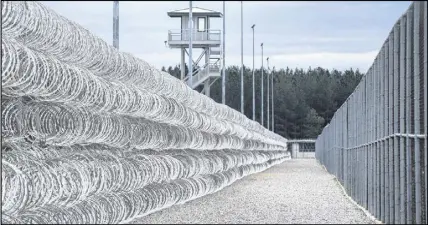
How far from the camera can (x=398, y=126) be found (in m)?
9.08

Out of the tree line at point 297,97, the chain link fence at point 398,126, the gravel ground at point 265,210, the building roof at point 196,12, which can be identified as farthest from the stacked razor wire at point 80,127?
the tree line at point 297,97

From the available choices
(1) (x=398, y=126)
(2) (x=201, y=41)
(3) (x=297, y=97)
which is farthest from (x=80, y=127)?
(3) (x=297, y=97)

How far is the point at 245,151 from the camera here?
93.8 ft

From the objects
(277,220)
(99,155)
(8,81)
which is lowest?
(277,220)

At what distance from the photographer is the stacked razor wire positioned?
732 centimetres

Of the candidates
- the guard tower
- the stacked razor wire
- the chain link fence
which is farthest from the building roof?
Result: the chain link fence

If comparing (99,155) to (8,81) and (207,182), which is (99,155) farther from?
(207,182)

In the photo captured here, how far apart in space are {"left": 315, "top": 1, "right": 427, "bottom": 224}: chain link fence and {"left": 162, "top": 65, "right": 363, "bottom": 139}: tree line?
178 feet

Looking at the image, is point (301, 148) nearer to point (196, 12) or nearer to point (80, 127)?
point (196, 12)

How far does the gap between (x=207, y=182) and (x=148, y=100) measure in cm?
489

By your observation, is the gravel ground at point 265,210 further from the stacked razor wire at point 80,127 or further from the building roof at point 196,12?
the building roof at point 196,12

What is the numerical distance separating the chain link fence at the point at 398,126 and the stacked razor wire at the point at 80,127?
329 cm

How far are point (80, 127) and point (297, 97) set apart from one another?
238 feet

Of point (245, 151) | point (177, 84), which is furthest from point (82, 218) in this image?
A: point (245, 151)
